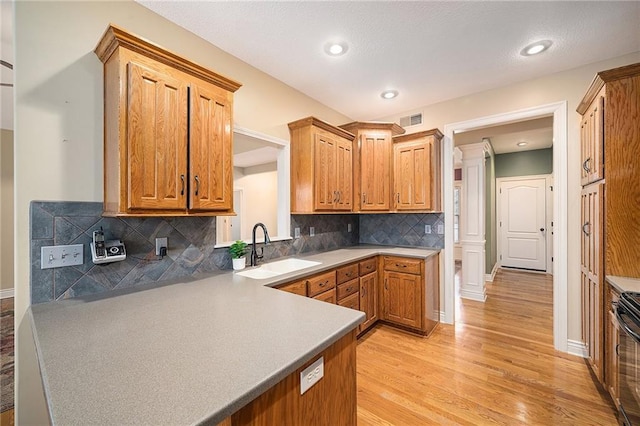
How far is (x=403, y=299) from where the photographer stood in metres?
3.07

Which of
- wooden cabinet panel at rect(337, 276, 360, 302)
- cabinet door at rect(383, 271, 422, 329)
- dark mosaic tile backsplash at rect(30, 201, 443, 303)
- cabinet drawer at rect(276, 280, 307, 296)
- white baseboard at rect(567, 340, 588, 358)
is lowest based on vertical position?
white baseboard at rect(567, 340, 588, 358)

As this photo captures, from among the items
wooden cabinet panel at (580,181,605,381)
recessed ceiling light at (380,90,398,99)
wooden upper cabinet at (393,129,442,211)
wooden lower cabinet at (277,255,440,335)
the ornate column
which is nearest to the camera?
wooden cabinet panel at (580,181,605,381)

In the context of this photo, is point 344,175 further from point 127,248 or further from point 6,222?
point 6,222

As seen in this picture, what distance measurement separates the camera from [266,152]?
16.1 ft

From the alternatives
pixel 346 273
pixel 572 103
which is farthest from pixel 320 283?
pixel 572 103

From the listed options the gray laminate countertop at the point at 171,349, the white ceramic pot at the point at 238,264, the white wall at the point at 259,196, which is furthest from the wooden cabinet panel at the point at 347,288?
the white wall at the point at 259,196

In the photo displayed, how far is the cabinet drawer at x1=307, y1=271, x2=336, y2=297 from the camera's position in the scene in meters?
2.26

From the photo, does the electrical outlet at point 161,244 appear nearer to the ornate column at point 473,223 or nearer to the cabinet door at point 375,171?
the cabinet door at point 375,171

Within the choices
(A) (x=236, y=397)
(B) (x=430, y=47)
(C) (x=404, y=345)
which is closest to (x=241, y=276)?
(A) (x=236, y=397)

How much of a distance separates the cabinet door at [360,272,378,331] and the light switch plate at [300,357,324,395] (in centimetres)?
194

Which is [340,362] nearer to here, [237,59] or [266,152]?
[237,59]

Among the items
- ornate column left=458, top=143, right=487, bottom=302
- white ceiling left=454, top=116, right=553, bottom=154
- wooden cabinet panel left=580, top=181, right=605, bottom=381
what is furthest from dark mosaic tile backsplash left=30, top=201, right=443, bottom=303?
white ceiling left=454, top=116, right=553, bottom=154

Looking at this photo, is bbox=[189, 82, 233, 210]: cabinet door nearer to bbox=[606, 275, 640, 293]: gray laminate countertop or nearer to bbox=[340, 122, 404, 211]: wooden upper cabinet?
bbox=[340, 122, 404, 211]: wooden upper cabinet

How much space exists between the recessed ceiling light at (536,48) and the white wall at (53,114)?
10.2 ft
